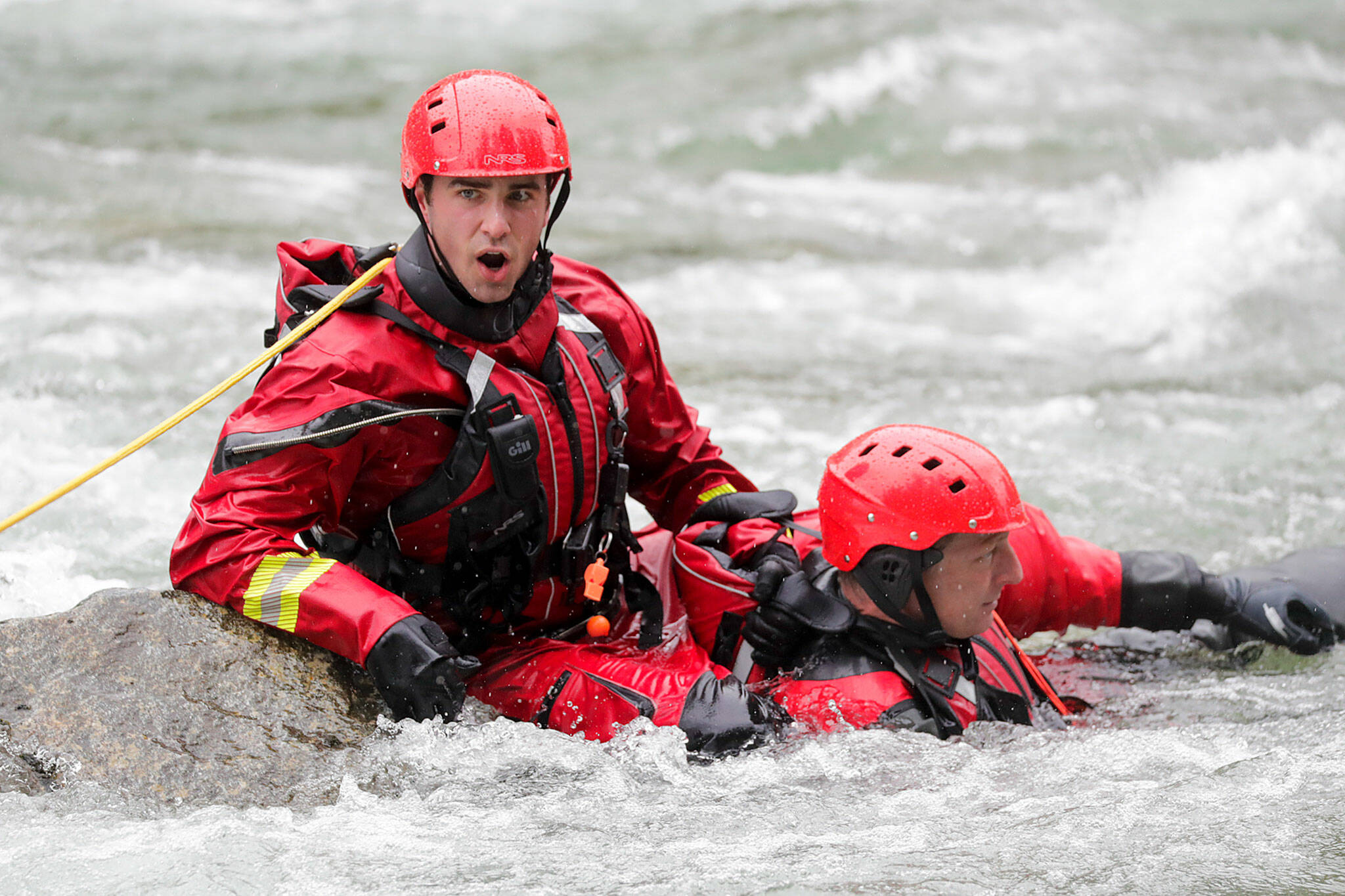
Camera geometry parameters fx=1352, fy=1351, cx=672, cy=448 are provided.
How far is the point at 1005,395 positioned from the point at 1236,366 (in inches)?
65.0

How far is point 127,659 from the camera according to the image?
3273 millimetres

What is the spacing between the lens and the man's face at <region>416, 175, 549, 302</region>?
11.1 feet

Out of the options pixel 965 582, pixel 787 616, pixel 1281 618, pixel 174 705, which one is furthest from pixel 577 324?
pixel 1281 618

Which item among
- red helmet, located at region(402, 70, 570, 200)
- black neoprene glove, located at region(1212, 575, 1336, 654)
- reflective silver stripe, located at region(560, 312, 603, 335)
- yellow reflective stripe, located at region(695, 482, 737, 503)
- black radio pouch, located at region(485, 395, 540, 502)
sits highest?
red helmet, located at region(402, 70, 570, 200)

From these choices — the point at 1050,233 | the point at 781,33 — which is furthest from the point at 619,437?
the point at 781,33

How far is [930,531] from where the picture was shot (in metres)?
3.54

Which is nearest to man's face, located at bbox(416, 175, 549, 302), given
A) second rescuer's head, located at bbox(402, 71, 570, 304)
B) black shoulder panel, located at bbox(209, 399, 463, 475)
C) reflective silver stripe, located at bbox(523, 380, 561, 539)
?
second rescuer's head, located at bbox(402, 71, 570, 304)

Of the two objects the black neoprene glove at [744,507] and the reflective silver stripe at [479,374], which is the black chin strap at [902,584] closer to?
the black neoprene glove at [744,507]

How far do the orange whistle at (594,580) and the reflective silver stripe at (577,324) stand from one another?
0.67 metres

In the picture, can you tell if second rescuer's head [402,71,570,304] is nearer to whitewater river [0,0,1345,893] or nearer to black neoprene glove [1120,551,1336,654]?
whitewater river [0,0,1345,893]

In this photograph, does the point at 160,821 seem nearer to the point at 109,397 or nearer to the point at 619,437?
the point at 619,437

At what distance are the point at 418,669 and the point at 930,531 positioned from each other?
1.36m

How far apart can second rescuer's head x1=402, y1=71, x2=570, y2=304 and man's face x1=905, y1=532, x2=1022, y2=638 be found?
4.45 feet

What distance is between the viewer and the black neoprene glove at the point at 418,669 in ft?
10.4
